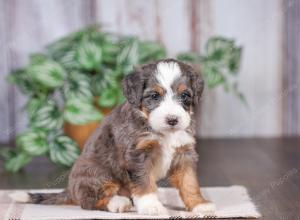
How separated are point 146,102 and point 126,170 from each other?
0.37 meters

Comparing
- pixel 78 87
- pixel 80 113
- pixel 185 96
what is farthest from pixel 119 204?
pixel 78 87

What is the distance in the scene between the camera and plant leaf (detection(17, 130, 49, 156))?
15.7ft

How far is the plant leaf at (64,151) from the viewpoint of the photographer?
15.9 feet

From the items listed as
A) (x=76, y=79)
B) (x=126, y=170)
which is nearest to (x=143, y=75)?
(x=126, y=170)

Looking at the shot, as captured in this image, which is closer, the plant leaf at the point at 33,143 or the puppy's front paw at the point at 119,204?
the puppy's front paw at the point at 119,204

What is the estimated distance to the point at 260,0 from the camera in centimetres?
646

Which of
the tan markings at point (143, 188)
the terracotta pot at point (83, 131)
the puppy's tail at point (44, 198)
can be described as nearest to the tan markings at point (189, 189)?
the tan markings at point (143, 188)

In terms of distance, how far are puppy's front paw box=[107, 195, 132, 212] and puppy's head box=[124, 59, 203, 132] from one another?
0.44m

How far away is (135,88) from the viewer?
3.24 meters

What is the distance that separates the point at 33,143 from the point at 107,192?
1.67m

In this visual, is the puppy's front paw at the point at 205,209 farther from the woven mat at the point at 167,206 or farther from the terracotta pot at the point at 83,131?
the terracotta pot at the point at 83,131

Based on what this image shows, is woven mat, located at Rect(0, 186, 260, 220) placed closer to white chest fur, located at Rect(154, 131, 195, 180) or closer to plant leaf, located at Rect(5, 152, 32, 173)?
white chest fur, located at Rect(154, 131, 195, 180)

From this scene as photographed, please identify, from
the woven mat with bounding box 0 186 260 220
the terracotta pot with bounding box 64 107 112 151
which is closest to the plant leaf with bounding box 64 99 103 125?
the terracotta pot with bounding box 64 107 112 151

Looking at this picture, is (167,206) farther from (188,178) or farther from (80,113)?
(80,113)
